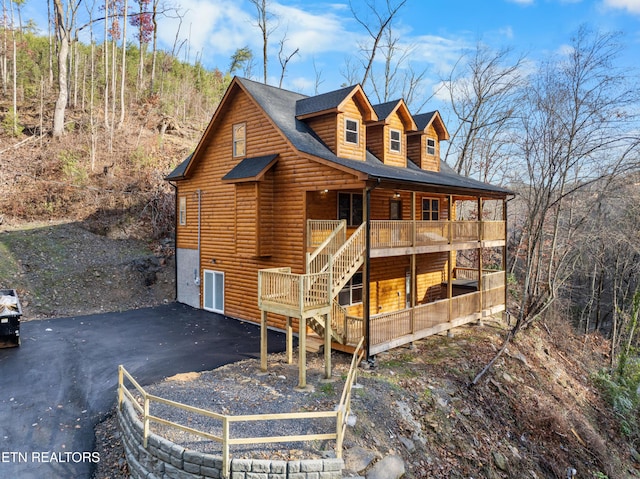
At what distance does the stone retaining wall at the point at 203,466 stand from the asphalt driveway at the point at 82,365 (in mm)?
1299

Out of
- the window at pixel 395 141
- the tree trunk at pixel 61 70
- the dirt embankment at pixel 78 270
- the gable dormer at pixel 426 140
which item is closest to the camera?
the window at pixel 395 141

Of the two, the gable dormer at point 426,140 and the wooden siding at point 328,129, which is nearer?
the wooden siding at point 328,129

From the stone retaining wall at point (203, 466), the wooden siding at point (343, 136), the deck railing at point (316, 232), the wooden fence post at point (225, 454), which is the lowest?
the stone retaining wall at point (203, 466)

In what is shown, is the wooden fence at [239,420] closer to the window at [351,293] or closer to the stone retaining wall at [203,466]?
the stone retaining wall at [203,466]

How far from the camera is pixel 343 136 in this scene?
14.3 metres

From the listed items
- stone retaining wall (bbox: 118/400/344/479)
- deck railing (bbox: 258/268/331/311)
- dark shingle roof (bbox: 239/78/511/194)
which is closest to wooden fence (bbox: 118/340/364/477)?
stone retaining wall (bbox: 118/400/344/479)

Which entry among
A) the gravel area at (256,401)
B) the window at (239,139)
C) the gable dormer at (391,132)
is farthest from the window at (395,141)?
the gravel area at (256,401)

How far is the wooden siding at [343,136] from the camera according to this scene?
14094 millimetres

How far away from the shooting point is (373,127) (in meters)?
15.9

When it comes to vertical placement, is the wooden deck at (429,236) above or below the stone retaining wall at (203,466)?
above

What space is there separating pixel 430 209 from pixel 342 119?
7165 millimetres

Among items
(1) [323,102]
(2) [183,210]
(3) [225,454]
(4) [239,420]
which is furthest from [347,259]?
(2) [183,210]

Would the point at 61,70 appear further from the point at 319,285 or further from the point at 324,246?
the point at 319,285

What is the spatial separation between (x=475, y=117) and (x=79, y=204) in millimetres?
28560
